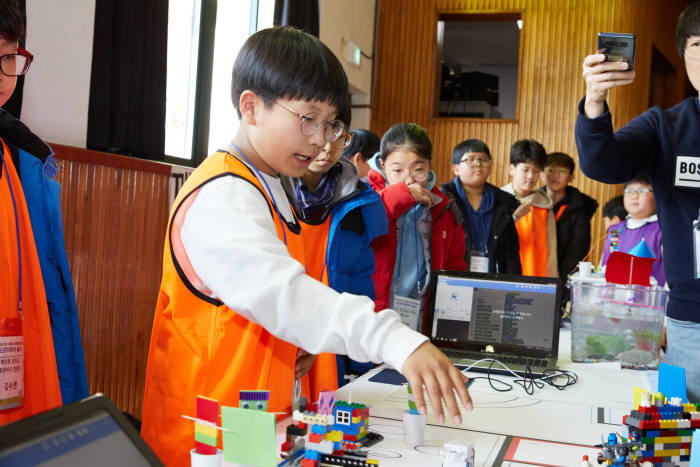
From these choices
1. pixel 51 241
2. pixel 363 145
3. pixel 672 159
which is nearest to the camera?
pixel 51 241

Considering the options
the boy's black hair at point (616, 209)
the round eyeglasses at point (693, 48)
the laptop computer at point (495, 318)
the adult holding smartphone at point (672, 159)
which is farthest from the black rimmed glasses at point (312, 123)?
the boy's black hair at point (616, 209)

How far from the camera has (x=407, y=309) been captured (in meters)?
2.50

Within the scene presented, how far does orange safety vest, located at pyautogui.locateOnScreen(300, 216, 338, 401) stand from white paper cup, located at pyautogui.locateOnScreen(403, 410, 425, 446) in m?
0.33

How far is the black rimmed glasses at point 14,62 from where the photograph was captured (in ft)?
4.78

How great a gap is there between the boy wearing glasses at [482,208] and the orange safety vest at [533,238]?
70 cm

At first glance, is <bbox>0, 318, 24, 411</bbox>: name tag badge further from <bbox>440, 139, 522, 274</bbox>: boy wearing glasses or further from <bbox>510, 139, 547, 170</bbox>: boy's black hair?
<bbox>510, 139, 547, 170</bbox>: boy's black hair

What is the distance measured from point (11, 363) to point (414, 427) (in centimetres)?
89

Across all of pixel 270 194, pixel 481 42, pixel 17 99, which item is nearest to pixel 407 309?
pixel 270 194

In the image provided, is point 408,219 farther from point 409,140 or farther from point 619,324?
point 619,324

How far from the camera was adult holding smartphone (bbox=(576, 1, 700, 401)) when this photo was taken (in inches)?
69.3

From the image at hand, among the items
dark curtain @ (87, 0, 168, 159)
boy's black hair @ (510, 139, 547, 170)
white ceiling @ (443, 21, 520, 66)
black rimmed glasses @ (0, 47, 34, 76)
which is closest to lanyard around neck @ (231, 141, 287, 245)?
black rimmed glasses @ (0, 47, 34, 76)

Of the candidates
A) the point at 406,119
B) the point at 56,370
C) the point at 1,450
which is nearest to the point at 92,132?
the point at 56,370

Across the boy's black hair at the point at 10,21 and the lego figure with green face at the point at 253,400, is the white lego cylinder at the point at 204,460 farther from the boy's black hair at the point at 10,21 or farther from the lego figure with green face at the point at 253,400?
the boy's black hair at the point at 10,21

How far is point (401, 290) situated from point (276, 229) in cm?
184
